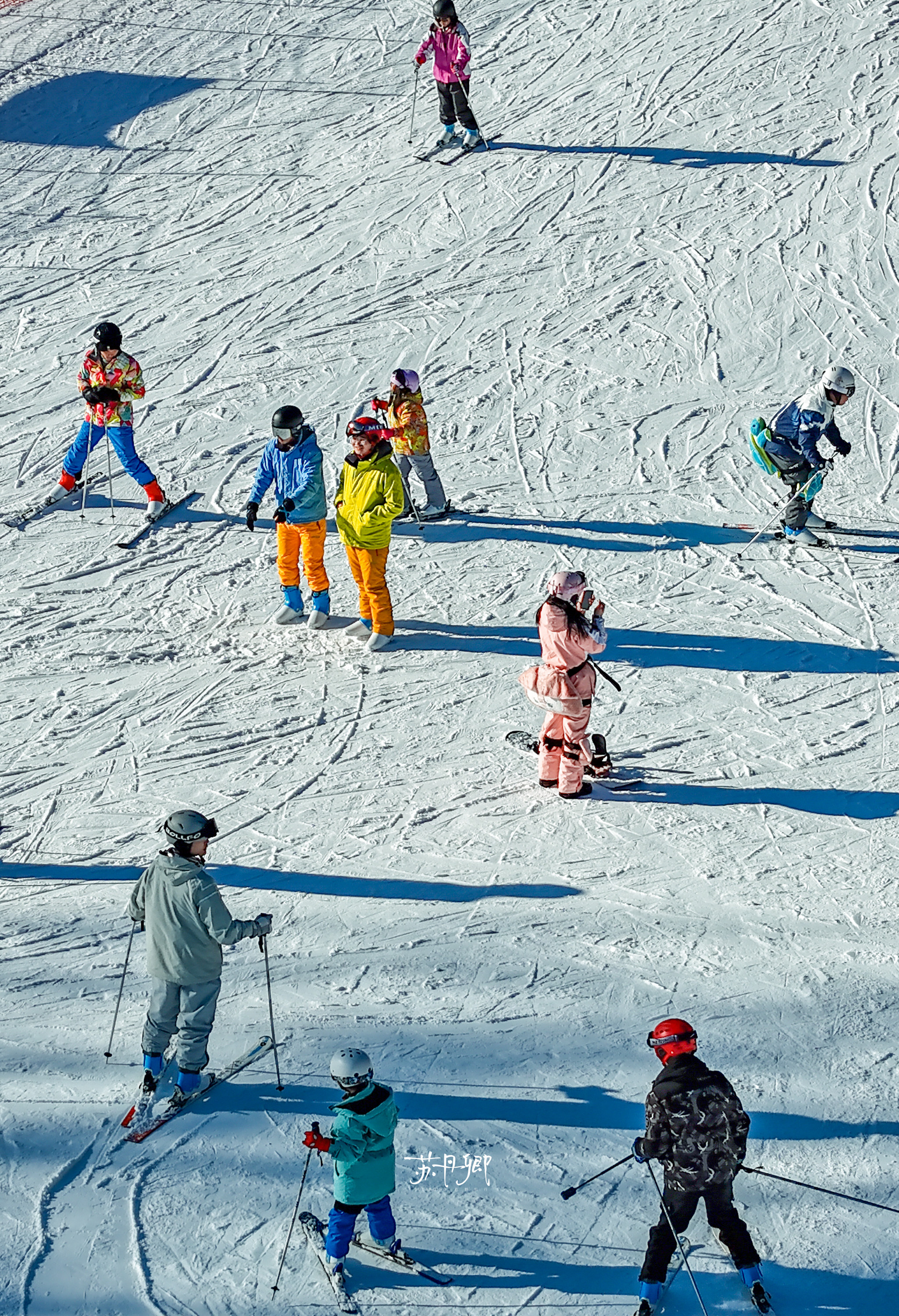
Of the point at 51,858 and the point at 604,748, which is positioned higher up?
the point at 604,748

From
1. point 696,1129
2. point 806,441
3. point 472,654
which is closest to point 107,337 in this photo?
point 472,654

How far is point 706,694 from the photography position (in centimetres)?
881

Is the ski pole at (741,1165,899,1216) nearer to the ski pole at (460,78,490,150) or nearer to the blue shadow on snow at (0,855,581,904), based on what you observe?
the blue shadow on snow at (0,855,581,904)

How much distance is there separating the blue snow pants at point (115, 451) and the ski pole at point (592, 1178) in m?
6.90

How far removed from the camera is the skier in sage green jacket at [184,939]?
5488mm

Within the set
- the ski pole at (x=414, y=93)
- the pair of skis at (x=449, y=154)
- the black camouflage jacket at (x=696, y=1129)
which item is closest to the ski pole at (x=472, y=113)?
the pair of skis at (x=449, y=154)

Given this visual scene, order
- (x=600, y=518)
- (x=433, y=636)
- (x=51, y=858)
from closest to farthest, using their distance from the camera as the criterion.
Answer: (x=51, y=858)
(x=433, y=636)
(x=600, y=518)

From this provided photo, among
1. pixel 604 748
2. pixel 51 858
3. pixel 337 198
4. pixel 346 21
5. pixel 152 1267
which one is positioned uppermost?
pixel 346 21

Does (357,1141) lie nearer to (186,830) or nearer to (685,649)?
(186,830)

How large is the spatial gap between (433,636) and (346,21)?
45.0 ft

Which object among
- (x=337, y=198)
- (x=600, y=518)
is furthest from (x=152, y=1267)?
(x=337, y=198)

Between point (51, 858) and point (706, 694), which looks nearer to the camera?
point (51, 858)

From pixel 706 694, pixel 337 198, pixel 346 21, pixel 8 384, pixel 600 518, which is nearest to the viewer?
pixel 706 694

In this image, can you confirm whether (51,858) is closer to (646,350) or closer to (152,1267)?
(152,1267)
